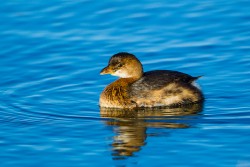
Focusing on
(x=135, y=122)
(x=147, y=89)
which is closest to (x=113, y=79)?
(x=147, y=89)

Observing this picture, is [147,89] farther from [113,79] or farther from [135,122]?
[113,79]

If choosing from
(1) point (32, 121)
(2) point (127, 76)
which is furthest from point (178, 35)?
(1) point (32, 121)

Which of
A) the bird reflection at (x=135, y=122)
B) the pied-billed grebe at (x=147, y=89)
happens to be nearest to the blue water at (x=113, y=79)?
the bird reflection at (x=135, y=122)

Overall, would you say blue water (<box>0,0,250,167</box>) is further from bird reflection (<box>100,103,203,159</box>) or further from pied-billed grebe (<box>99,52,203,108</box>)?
pied-billed grebe (<box>99,52,203,108</box>)

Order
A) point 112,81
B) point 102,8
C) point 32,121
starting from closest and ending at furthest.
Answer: point 32,121 < point 112,81 < point 102,8

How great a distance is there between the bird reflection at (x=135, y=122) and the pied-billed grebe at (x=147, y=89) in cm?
14

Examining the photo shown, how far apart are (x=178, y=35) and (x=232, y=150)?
6293 mm

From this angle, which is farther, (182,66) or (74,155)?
(182,66)

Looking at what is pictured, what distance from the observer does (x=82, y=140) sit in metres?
12.1

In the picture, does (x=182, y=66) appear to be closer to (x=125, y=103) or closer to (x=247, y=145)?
(x=125, y=103)

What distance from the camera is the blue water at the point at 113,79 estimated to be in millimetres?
11461

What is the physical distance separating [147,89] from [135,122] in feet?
3.25

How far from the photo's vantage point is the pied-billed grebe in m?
13.8

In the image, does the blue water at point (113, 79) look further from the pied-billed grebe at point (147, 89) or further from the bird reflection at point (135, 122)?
the pied-billed grebe at point (147, 89)
